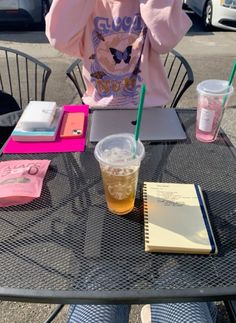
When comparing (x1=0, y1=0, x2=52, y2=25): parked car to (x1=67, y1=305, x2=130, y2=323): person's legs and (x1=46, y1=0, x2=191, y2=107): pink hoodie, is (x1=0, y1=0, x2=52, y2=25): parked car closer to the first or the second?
(x1=46, y1=0, x2=191, y2=107): pink hoodie

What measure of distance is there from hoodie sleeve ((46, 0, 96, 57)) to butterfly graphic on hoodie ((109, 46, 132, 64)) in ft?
0.55

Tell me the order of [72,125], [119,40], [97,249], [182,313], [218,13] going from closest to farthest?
[97,249], [182,313], [72,125], [119,40], [218,13]

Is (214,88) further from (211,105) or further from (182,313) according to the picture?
(182,313)

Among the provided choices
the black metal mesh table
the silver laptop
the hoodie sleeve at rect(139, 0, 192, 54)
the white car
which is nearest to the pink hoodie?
the hoodie sleeve at rect(139, 0, 192, 54)

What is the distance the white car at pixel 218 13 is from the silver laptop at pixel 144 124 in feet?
17.8

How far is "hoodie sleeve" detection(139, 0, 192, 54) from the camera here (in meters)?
1.41

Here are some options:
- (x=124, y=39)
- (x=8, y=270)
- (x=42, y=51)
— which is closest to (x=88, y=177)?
(x=8, y=270)

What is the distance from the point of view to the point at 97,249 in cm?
84

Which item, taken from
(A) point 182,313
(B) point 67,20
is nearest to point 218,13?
(B) point 67,20

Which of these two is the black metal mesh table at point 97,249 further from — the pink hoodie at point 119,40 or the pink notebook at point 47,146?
the pink hoodie at point 119,40

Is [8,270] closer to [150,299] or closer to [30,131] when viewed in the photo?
[150,299]

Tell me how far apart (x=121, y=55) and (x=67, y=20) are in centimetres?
28

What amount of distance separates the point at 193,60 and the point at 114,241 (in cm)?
450

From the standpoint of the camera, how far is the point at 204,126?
1.25 m
